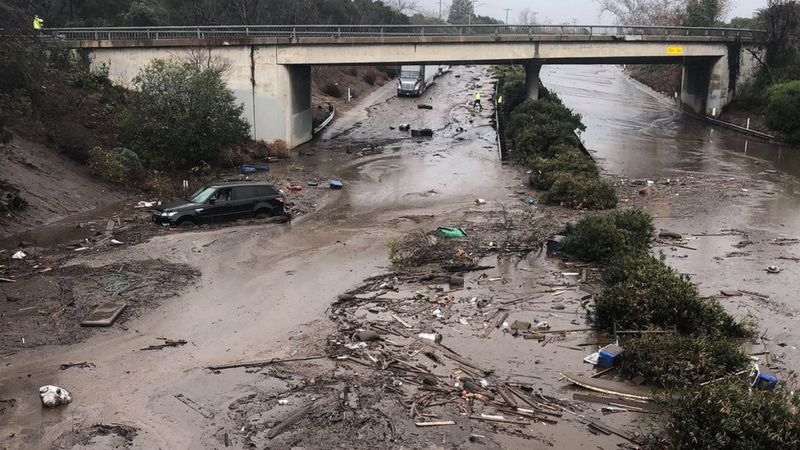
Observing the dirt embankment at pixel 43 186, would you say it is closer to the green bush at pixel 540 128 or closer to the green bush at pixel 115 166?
the green bush at pixel 115 166

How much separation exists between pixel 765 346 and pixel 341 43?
2949cm

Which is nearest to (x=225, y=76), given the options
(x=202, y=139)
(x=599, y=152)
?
(x=202, y=139)

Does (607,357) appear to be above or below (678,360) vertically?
below

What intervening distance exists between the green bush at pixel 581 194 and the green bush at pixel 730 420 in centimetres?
1655

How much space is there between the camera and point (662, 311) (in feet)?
46.7

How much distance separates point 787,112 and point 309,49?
30138 millimetres

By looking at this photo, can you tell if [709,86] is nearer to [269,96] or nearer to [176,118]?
[269,96]

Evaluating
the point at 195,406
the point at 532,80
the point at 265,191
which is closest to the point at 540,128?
the point at 532,80

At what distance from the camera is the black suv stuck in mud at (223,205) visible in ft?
71.4

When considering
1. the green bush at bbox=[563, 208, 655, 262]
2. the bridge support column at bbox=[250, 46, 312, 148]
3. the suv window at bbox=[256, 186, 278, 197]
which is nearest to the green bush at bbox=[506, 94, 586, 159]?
the bridge support column at bbox=[250, 46, 312, 148]

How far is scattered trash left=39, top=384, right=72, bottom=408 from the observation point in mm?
10867

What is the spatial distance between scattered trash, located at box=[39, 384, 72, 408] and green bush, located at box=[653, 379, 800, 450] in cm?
943

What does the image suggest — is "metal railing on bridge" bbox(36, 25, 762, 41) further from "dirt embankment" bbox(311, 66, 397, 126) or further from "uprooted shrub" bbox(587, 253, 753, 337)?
"uprooted shrub" bbox(587, 253, 753, 337)

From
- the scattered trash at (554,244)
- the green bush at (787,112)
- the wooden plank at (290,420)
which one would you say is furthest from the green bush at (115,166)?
the green bush at (787,112)
